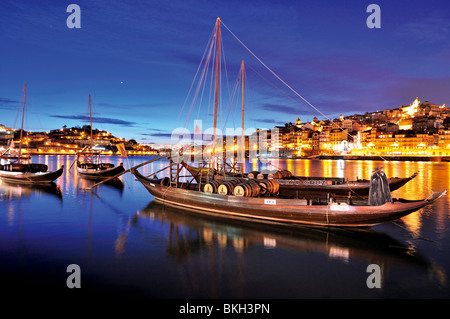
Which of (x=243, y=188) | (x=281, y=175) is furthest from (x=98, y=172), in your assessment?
(x=243, y=188)

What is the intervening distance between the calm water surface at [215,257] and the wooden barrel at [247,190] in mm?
1591

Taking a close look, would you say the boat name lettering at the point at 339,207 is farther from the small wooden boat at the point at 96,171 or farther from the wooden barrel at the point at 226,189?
the small wooden boat at the point at 96,171

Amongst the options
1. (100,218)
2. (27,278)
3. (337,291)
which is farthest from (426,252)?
(100,218)

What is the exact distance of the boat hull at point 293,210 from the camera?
465 inches

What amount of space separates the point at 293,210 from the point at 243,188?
278cm

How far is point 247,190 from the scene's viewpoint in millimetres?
14898

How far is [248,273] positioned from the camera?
28.1 feet

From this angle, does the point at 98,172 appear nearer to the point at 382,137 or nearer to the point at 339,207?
the point at 339,207

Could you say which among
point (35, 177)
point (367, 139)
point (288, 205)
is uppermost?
point (367, 139)

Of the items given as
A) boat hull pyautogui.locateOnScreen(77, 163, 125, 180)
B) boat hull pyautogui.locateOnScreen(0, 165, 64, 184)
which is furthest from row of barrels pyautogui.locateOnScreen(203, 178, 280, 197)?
boat hull pyautogui.locateOnScreen(77, 163, 125, 180)

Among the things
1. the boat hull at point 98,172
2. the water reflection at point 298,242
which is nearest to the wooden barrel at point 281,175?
the water reflection at point 298,242

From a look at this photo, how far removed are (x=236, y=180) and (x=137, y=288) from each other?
401 inches

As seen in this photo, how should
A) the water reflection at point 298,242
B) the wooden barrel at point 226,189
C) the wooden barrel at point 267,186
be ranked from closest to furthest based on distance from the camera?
the water reflection at point 298,242 < the wooden barrel at point 226,189 < the wooden barrel at point 267,186

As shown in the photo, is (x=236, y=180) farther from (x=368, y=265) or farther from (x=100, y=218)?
(x=368, y=265)
